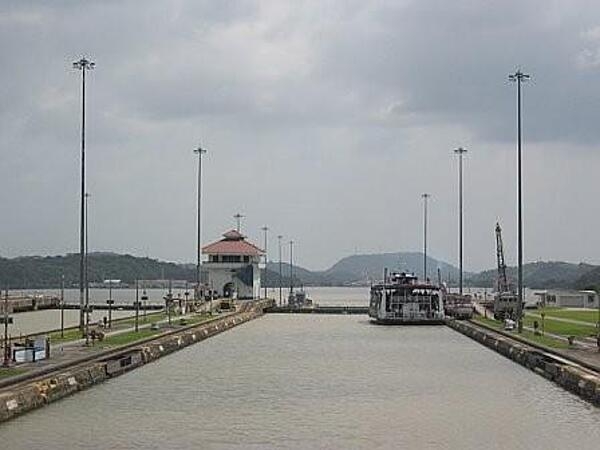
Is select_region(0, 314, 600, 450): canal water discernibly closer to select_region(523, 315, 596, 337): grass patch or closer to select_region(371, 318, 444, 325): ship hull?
select_region(523, 315, 596, 337): grass patch

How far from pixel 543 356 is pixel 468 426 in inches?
682

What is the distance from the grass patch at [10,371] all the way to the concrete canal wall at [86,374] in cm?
95

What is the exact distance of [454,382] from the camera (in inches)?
1725

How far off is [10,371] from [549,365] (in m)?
20.9

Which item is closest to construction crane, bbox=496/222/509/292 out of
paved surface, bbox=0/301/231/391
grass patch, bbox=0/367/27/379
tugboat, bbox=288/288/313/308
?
tugboat, bbox=288/288/313/308

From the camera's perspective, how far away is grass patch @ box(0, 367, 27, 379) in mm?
36287

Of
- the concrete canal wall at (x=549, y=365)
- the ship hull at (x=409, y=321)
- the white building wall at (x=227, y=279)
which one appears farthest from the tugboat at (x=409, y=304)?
the white building wall at (x=227, y=279)

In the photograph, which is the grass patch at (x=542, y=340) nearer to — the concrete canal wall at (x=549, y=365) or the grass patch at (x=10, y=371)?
the concrete canal wall at (x=549, y=365)

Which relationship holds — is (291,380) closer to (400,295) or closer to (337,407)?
(337,407)

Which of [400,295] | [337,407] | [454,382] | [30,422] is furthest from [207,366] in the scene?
[400,295]

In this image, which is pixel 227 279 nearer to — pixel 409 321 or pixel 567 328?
pixel 409 321

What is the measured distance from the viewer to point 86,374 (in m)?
40.3

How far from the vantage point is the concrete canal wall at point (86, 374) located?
32.3m

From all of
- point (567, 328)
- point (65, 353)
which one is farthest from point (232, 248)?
point (65, 353)
